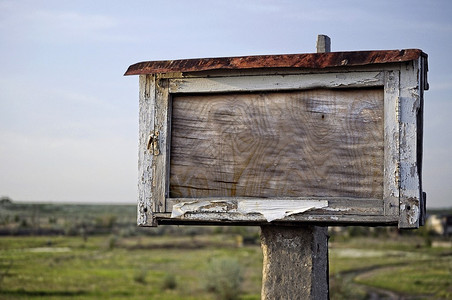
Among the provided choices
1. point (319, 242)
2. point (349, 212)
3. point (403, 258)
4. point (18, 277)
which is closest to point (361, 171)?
point (349, 212)

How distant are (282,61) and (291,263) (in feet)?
3.29

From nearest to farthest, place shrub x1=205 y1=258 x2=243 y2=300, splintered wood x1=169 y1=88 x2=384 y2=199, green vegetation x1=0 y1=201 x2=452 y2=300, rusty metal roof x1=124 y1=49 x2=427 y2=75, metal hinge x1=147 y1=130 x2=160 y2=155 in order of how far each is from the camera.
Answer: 1. rusty metal roof x1=124 y1=49 x2=427 y2=75
2. splintered wood x1=169 y1=88 x2=384 y2=199
3. metal hinge x1=147 y1=130 x2=160 y2=155
4. green vegetation x1=0 y1=201 x2=452 y2=300
5. shrub x1=205 y1=258 x2=243 y2=300

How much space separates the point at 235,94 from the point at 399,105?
753 millimetres

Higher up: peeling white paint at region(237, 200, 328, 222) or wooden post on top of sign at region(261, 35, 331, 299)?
peeling white paint at region(237, 200, 328, 222)

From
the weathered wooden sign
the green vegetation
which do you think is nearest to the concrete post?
the weathered wooden sign

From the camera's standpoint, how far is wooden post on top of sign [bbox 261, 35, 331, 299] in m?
2.82

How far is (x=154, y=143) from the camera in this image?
2764mm

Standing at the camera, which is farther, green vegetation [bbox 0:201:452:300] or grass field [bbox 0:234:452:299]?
green vegetation [bbox 0:201:452:300]

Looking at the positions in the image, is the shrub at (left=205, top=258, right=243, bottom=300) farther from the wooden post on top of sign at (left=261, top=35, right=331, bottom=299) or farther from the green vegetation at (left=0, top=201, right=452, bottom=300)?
the wooden post on top of sign at (left=261, top=35, right=331, bottom=299)

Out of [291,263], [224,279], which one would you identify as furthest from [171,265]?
[291,263]

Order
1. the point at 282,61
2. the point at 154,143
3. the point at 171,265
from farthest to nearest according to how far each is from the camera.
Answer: the point at 171,265
the point at 154,143
the point at 282,61

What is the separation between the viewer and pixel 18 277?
23.5m

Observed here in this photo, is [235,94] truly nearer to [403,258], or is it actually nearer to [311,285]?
[311,285]

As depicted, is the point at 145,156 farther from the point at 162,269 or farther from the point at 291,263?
the point at 162,269
